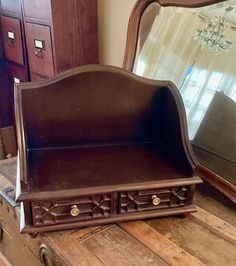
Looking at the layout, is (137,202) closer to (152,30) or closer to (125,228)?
(125,228)

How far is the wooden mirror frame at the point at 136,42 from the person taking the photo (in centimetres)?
85

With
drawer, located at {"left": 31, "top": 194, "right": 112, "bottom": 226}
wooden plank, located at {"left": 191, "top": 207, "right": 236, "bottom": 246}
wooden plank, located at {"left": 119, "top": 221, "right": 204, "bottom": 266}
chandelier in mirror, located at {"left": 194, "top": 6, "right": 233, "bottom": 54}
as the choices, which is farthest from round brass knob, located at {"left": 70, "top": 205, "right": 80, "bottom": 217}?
chandelier in mirror, located at {"left": 194, "top": 6, "right": 233, "bottom": 54}

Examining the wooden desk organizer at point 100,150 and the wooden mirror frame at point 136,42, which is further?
the wooden mirror frame at point 136,42

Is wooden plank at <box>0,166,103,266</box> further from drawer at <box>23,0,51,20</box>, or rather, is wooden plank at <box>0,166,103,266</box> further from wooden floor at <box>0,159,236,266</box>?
drawer at <box>23,0,51,20</box>

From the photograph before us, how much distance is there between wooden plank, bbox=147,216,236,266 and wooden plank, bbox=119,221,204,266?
0.04ft

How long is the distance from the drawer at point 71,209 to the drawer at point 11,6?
1.00 metres

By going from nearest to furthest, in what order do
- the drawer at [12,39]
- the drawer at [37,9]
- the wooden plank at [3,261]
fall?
the wooden plank at [3,261]
the drawer at [37,9]
the drawer at [12,39]

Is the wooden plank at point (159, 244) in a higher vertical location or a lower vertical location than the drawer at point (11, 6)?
lower

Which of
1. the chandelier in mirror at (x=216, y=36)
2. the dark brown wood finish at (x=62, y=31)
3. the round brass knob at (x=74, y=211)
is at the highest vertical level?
the chandelier in mirror at (x=216, y=36)

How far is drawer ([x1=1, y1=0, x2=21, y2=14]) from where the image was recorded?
139cm

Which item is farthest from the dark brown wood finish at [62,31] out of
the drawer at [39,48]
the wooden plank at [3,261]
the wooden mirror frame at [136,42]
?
the wooden plank at [3,261]

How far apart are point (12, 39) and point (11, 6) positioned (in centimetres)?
15

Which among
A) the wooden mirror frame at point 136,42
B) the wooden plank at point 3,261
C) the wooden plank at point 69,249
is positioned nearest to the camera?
the wooden plank at point 69,249

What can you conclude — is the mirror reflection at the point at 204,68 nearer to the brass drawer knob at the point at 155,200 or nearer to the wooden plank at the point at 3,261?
the brass drawer knob at the point at 155,200
